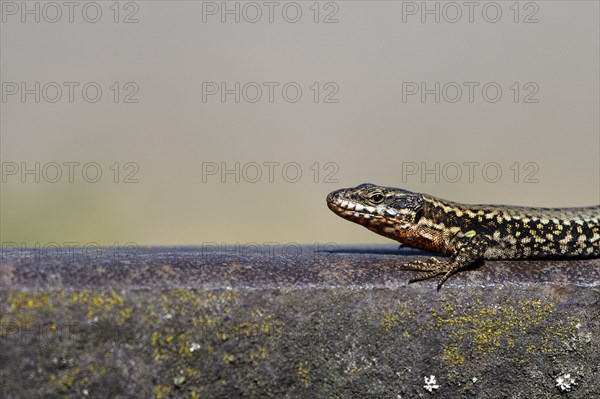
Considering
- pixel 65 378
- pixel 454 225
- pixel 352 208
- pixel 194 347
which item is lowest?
pixel 65 378

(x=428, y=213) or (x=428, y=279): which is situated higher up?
(x=428, y=213)

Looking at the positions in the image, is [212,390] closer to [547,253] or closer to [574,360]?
[574,360]

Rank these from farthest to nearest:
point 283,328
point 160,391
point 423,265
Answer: point 423,265, point 283,328, point 160,391

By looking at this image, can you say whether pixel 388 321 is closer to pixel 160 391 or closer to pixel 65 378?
pixel 160 391

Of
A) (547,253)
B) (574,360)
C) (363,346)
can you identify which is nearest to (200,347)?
(363,346)

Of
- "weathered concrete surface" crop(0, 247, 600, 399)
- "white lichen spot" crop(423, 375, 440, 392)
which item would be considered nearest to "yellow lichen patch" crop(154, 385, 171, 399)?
"weathered concrete surface" crop(0, 247, 600, 399)

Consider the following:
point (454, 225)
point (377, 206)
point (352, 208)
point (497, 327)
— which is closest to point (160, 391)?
point (497, 327)

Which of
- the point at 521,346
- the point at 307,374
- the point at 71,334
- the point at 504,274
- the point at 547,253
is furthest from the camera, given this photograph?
the point at 547,253
